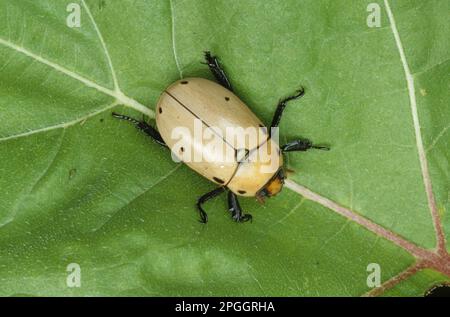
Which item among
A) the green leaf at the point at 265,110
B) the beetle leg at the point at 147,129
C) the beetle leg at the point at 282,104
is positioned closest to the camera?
the green leaf at the point at 265,110

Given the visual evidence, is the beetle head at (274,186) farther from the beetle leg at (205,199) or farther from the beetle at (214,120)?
the beetle leg at (205,199)

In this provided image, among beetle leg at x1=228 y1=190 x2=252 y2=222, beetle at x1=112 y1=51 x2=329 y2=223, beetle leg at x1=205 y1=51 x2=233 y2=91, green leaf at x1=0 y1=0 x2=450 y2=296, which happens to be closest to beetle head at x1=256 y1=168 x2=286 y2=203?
beetle at x1=112 y1=51 x2=329 y2=223

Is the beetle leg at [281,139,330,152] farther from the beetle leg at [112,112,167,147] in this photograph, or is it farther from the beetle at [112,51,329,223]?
the beetle leg at [112,112,167,147]

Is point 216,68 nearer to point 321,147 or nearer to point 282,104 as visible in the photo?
point 282,104

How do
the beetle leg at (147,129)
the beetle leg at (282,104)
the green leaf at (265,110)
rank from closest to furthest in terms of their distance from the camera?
the green leaf at (265,110) → the beetle leg at (282,104) → the beetle leg at (147,129)

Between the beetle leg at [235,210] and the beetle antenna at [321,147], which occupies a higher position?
the beetle antenna at [321,147]

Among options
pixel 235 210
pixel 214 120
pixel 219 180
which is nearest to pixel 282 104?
pixel 214 120

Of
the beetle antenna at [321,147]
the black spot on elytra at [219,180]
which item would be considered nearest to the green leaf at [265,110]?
the beetle antenna at [321,147]
